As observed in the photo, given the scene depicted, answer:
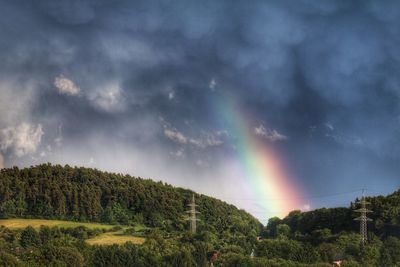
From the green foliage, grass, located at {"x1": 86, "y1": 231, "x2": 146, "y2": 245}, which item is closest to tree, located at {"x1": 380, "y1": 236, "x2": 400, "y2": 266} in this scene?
grass, located at {"x1": 86, "y1": 231, "x2": 146, "y2": 245}

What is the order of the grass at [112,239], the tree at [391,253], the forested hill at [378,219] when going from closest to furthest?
the tree at [391,253], the forested hill at [378,219], the grass at [112,239]

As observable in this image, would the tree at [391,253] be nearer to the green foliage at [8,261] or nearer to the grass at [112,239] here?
the grass at [112,239]

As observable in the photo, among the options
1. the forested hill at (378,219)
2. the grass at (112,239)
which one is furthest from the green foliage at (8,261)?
the forested hill at (378,219)

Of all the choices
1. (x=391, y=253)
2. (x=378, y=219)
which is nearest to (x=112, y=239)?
(x=378, y=219)

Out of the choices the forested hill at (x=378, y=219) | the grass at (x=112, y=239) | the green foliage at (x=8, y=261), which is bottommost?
the green foliage at (x=8, y=261)

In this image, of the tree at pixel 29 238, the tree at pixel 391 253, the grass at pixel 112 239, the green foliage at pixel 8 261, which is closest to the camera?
the green foliage at pixel 8 261

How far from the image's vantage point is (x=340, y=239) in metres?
164

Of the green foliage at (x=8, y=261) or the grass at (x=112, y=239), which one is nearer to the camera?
the green foliage at (x=8, y=261)

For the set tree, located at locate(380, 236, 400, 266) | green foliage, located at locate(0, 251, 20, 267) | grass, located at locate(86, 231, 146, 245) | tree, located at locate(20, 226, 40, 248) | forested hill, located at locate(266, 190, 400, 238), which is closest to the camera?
green foliage, located at locate(0, 251, 20, 267)

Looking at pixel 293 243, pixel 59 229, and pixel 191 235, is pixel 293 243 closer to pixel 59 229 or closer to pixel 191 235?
pixel 191 235

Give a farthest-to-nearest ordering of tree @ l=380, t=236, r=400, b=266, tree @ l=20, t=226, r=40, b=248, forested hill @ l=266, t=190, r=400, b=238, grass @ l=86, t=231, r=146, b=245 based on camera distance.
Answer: grass @ l=86, t=231, r=146, b=245
forested hill @ l=266, t=190, r=400, b=238
tree @ l=20, t=226, r=40, b=248
tree @ l=380, t=236, r=400, b=266

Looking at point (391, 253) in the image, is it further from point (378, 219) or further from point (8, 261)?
point (8, 261)

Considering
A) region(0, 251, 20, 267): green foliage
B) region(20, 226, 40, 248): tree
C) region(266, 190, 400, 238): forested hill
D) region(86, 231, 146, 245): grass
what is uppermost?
region(266, 190, 400, 238): forested hill

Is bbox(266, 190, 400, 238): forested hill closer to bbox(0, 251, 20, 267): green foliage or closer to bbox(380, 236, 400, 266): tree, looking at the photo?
bbox(380, 236, 400, 266): tree
